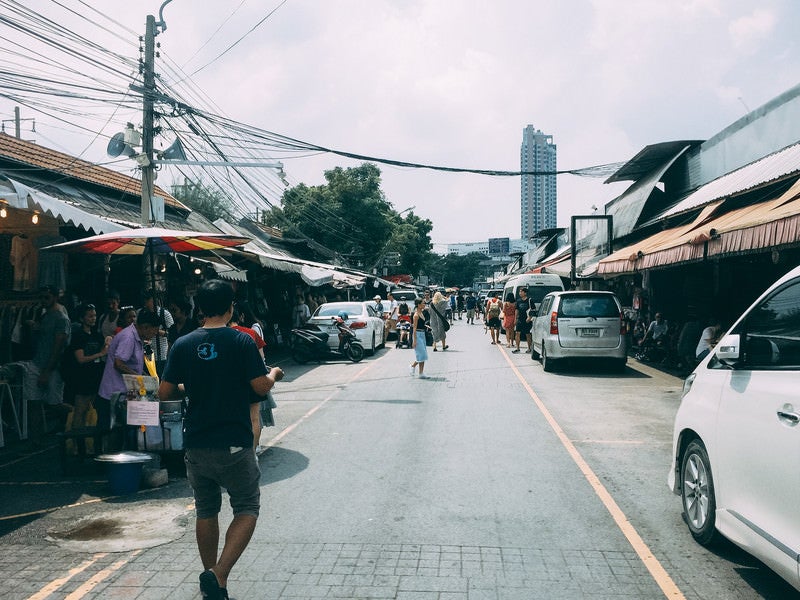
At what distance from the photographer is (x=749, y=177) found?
46.0ft

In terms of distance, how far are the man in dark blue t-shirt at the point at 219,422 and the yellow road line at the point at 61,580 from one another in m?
1.09

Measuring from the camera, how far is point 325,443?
8.57 metres

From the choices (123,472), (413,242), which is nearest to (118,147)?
(123,472)

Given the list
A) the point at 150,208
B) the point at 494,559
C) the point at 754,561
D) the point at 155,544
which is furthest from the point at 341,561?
the point at 150,208

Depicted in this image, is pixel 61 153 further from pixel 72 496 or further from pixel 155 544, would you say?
pixel 155 544

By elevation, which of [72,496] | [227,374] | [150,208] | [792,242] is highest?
[150,208]

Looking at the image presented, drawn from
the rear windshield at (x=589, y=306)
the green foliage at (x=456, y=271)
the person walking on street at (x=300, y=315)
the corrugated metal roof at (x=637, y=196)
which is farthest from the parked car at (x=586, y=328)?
the green foliage at (x=456, y=271)

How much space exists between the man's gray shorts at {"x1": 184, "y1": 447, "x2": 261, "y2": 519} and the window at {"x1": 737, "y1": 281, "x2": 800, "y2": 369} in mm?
3087

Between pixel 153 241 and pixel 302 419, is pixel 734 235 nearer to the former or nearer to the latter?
pixel 302 419

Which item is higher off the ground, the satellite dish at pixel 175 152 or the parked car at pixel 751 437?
the satellite dish at pixel 175 152

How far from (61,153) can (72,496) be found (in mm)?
13275

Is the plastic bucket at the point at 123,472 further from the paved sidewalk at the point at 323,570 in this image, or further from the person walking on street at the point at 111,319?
the person walking on street at the point at 111,319

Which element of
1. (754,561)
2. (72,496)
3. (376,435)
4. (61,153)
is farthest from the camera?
(61,153)

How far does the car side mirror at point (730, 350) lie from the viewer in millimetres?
4434
